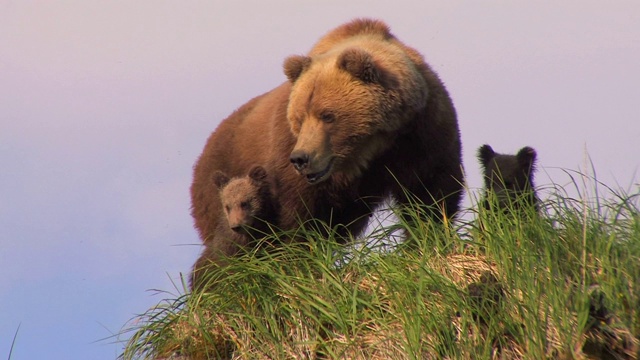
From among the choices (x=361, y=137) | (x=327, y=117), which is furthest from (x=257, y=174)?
(x=361, y=137)

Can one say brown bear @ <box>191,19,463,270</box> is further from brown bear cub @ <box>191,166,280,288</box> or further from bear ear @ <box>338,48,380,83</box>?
brown bear cub @ <box>191,166,280,288</box>

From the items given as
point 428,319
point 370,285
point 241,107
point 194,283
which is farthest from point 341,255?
point 241,107

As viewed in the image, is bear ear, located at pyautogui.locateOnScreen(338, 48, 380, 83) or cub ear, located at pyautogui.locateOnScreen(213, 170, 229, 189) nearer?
bear ear, located at pyautogui.locateOnScreen(338, 48, 380, 83)

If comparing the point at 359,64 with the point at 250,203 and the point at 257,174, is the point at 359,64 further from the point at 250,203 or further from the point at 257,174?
the point at 250,203

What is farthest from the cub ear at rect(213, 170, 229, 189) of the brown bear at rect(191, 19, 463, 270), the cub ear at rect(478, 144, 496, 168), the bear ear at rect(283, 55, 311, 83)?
the cub ear at rect(478, 144, 496, 168)

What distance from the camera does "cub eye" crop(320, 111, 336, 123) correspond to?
660 cm

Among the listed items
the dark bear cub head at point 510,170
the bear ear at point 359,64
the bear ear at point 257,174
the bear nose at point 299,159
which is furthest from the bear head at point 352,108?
the dark bear cub head at point 510,170

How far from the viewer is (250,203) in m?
6.92

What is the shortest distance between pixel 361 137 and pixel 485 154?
1.16m

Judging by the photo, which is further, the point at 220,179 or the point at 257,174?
the point at 220,179

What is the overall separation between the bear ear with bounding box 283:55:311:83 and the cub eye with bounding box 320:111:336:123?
51 cm

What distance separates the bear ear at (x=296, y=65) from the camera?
6918 mm

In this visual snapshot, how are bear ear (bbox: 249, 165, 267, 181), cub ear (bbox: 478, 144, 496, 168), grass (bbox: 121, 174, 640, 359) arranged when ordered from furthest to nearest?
cub ear (bbox: 478, 144, 496, 168) < bear ear (bbox: 249, 165, 267, 181) < grass (bbox: 121, 174, 640, 359)

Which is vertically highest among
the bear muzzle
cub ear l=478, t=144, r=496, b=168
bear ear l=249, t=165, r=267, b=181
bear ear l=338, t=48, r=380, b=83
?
bear ear l=338, t=48, r=380, b=83
